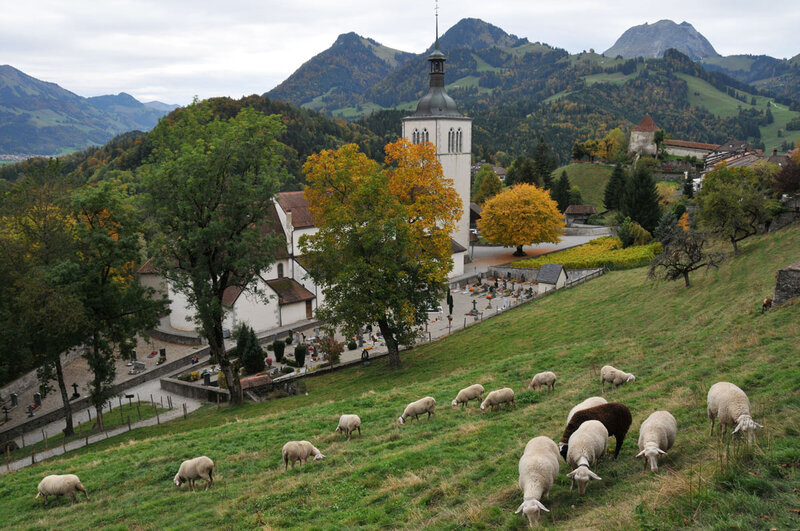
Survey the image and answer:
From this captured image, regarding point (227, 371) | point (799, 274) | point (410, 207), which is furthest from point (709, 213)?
point (227, 371)

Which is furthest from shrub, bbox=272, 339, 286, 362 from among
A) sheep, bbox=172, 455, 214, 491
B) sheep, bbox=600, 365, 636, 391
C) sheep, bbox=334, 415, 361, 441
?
sheep, bbox=600, 365, 636, 391

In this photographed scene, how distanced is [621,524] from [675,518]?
74cm

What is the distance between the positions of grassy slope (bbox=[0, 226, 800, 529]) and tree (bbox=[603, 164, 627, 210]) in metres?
55.9

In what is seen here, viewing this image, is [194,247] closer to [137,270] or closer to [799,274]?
[799,274]

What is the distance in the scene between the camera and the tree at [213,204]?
78.3 feet

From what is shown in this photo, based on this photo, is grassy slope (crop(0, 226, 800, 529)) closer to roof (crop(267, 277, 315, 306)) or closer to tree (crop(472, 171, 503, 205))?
roof (crop(267, 277, 315, 306))

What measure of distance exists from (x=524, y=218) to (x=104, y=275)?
44.6 m

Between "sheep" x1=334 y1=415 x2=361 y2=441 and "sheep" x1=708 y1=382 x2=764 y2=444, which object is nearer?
"sheep" x1=708 y1=382 x2=764 y2=444

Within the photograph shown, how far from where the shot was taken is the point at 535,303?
4144cm

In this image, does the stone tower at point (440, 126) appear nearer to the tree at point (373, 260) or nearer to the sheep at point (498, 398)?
the tree at point (373, 260)

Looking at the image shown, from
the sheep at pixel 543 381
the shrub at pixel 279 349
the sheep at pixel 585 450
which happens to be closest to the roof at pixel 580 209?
the shrub at pixel 279 349

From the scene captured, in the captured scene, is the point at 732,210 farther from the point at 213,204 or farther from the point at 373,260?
the point at 213,204

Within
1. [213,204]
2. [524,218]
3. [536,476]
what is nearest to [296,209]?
[213,204]

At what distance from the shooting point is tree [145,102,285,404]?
23859 mm
